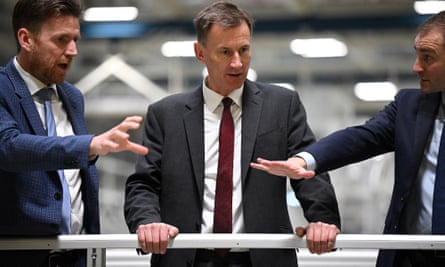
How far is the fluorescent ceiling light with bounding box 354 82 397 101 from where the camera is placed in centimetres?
1220

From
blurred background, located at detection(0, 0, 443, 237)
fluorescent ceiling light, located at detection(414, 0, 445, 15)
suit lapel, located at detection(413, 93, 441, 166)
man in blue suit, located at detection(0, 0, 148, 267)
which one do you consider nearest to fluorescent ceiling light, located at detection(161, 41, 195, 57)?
blurred background, located at detection(0, 0, 443, 237)

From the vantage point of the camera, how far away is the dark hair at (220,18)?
263 cm

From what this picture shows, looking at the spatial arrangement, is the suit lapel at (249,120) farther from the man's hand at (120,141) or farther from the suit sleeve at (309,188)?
the man's hand at (120,141)

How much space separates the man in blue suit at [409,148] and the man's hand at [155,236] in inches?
13.6

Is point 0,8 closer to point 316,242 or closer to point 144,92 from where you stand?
point 144,92

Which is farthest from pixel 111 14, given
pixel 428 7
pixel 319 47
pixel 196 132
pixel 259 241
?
pixel 259 241

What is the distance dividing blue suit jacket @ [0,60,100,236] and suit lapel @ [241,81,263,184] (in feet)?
1.83

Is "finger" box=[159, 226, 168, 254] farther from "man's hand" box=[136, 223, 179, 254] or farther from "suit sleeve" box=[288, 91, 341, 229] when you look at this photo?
"suit sleeve" box=[288, 91, 341, 229]

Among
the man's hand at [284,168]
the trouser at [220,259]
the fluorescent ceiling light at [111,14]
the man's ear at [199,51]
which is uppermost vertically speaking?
the fluorescent ceiling light at [111,14]

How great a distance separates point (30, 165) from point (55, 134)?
0.34m

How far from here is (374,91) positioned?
12.6m

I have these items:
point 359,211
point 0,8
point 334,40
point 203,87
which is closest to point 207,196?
point 203,87

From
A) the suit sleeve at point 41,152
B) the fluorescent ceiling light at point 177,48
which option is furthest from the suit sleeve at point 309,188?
the fluorescent ceiling light at point 177,48

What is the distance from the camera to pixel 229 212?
2.52 metres
